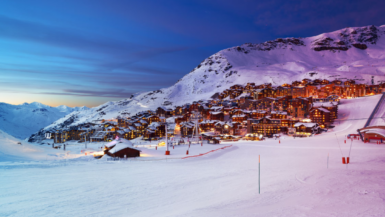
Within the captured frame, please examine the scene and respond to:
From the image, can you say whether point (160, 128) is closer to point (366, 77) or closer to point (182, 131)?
point (182, 131)

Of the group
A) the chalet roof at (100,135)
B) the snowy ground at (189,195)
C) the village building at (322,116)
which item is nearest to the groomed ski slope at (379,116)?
the village building at (322,116)

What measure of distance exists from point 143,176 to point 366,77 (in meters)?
165

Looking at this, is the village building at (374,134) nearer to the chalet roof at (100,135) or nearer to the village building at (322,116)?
the village building at (322,116)

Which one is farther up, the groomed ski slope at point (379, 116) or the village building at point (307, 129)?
the groomed ski slope at point (379, 116)

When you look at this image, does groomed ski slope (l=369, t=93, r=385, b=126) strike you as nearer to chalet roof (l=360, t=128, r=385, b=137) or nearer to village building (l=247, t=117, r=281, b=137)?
chalet roof (l=360, t=128, r=385, b=137)

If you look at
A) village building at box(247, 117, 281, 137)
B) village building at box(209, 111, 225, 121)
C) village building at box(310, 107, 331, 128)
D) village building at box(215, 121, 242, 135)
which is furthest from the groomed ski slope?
village building at box(209, 111, 225, 121)

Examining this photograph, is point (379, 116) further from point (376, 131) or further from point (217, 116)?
point (217, 116)

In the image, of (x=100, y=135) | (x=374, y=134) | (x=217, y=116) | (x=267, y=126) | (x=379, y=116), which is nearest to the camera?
(x=374, y=134)

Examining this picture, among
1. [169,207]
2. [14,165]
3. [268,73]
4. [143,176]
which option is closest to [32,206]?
[169,207]

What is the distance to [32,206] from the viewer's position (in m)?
8.59

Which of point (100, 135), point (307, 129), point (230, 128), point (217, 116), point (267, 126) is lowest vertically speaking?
point (100, 135)

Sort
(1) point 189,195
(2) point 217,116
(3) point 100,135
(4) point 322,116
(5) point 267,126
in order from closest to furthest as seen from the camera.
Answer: (1) point 189,195, (4) point 322,116, (5) point 267,126, (3) point 100,135, (2) point 217,116

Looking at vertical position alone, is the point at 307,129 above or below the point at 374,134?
below

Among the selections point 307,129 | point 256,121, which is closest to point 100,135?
point 256,121
